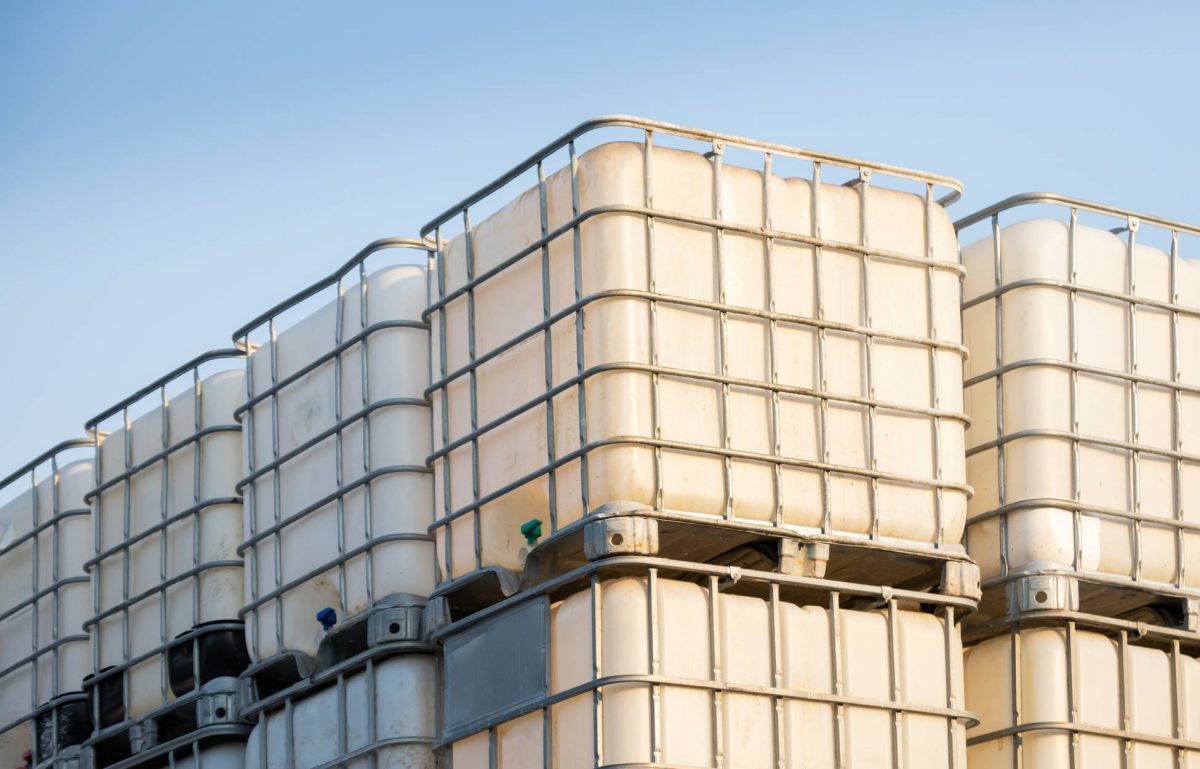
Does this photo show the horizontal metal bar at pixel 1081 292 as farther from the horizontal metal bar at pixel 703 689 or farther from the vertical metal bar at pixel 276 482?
the vertical metal bar at pixel 276 482

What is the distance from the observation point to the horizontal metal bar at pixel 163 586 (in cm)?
2456

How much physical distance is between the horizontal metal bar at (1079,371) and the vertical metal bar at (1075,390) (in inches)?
4.3

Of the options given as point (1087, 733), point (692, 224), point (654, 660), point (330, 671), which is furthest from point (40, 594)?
point (1087, 733)

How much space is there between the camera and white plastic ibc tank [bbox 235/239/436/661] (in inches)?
861

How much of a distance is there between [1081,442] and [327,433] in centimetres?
685

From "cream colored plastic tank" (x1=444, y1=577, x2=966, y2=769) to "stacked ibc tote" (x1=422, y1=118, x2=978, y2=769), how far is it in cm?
2

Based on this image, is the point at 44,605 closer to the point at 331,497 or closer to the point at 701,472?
the point at 331,497

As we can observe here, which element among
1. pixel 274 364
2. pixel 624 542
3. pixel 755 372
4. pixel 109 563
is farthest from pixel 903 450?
pixel 109 563

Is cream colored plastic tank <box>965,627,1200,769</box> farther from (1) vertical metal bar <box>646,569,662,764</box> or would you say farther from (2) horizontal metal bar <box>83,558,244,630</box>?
(2) horizontal metal bar <box>83,558,244,630</box>

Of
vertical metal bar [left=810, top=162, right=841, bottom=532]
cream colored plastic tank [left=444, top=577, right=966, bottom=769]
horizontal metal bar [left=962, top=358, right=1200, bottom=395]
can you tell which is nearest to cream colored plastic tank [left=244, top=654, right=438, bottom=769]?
cream colored plastic tank [left=444, top=577, right=966, bottom=769]

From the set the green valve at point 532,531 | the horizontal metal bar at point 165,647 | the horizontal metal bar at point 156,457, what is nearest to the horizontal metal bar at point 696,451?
the green valve at point 532,531

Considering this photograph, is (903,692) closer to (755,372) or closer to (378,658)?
(755,372)

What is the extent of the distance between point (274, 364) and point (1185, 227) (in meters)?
8.73

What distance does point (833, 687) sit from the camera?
19578 millimetres
